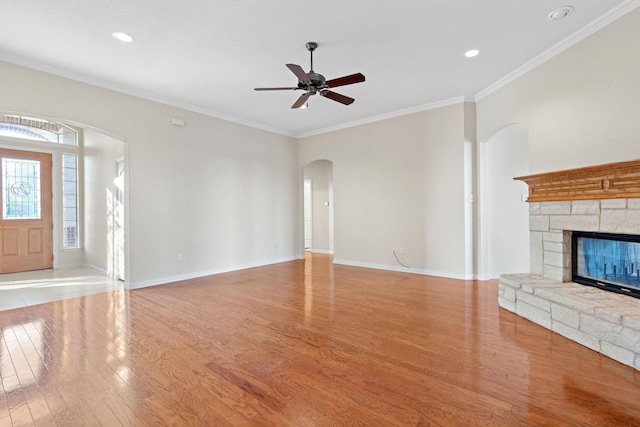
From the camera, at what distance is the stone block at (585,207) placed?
3.03m

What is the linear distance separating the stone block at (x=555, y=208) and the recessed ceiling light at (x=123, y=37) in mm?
5109

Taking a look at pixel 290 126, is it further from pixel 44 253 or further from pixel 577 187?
pixel 44 253

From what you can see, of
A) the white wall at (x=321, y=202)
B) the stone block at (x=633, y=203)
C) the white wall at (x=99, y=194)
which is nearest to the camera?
the stone block at (x=633, y=203)

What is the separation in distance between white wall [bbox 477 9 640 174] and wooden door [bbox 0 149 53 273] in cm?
874

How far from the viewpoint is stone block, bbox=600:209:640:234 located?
2695 mm

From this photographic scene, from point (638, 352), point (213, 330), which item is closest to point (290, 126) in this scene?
point (213, 330)

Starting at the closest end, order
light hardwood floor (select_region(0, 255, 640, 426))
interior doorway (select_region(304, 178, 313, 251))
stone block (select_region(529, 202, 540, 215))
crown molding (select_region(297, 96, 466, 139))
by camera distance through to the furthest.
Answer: light hardwood floor (select_region(0, 255, 640, 426)) → stone block (select_region(529, 202, 540, 215)) → crown molding (select_region(297, 96, 466, 139)) → interior doorway (select_region(304, 178, 313, 251))

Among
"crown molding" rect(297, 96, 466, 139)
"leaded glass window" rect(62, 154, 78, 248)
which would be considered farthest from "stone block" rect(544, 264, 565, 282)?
"leaded glass window" rect(62, 154, 78, 248)

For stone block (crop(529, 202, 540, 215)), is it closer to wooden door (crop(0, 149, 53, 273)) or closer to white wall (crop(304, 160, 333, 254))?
white wall (crop(304, 160, 333, 254))

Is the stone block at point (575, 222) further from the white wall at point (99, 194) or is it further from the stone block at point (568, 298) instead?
the white wall at point (99, 194)

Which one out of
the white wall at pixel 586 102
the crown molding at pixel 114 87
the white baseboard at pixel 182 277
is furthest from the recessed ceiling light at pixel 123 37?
the white wall at pixel 586 102

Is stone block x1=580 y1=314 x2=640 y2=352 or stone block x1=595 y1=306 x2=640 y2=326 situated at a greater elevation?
→ stone block x1=595 y1=306 x2=640 y2=326

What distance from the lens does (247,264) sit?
637cm

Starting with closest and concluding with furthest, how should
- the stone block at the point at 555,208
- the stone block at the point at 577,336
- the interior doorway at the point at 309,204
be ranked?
1. the stone block at the point at 577,336
2. the stone block at the point at 555,208
3. the interior doorway at the point at 309,204
